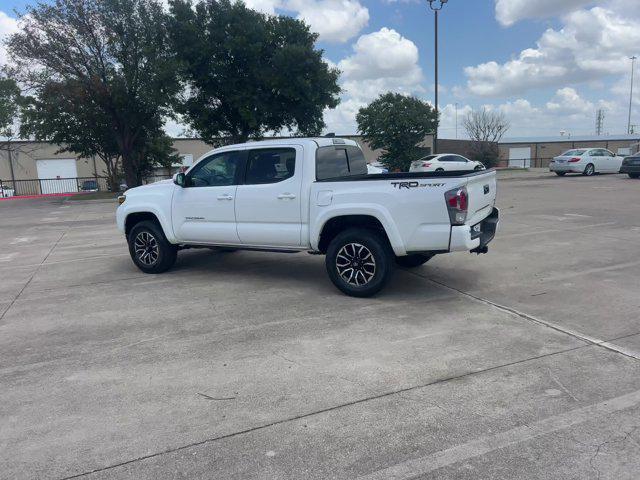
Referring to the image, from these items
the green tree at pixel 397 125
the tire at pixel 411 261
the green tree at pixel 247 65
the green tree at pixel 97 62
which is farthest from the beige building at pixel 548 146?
the tire at pixel 411 261

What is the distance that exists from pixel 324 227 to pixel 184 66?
72.6ft

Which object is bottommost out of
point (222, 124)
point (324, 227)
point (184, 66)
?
point (324, 227)

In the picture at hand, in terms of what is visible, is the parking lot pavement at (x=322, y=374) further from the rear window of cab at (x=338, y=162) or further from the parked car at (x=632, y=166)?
the parked car at (x=632, y=166)

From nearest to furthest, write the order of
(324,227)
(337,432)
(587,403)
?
(337,432)
(587,403)
(324,227)

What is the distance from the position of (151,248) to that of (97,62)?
2236 centimetres

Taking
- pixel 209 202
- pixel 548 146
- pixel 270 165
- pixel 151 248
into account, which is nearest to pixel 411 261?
pixel 270 165

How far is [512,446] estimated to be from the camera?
3.03 meters

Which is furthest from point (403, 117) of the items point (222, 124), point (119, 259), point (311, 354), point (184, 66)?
point (311, 354)

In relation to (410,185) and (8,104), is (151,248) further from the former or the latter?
(8,104)

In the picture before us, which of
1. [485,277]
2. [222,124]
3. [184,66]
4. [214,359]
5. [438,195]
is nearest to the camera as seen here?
[214,359]

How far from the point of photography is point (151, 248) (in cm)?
762

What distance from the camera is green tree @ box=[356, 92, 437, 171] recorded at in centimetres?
3294

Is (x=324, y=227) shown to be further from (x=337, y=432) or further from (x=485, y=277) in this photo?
(x=337, y=432)

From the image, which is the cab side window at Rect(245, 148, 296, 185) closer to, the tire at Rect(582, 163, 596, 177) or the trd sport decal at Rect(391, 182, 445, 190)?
the trd sport decal at Rect(391, 182, 445, 190)
